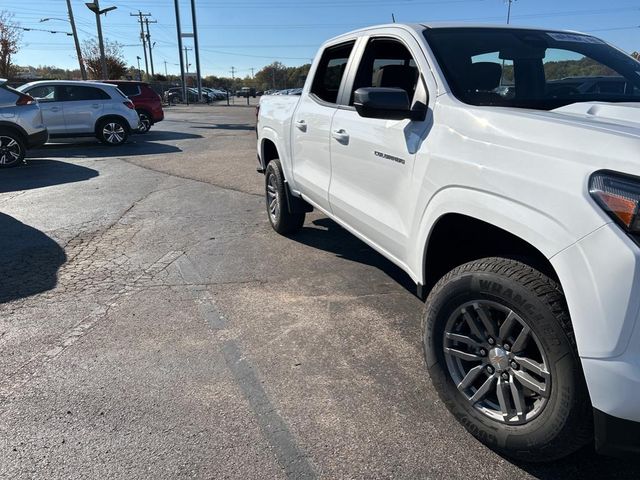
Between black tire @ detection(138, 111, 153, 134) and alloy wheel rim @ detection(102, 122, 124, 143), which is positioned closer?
alloy wheel rim @ detection(102, 122, 124, 143)

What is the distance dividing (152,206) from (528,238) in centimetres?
633

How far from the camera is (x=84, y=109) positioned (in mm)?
14070

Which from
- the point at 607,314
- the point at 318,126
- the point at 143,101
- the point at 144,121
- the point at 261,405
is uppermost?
the point at 318,126

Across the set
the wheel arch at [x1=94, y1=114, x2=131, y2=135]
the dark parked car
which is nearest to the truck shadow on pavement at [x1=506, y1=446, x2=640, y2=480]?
the wheel arch at [x1=94, y1=114, x2=131, y2=135]

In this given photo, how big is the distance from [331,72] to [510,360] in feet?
10.1

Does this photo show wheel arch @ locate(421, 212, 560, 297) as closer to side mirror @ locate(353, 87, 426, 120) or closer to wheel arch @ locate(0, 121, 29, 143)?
side mirror @ locate(353, 87, 426, 120)

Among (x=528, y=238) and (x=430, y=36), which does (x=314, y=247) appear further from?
(x=528, y=238)

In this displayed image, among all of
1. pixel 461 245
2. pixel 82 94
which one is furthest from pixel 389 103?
pixel 82 94

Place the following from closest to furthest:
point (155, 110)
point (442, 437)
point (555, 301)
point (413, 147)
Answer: point (555, 301)
point (442, 437)
point (413, 147)
point (155, 110)

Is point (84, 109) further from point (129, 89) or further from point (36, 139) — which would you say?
point (129, 89)

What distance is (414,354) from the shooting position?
10.8 feet

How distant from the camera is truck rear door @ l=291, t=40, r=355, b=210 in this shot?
4156 millimetres

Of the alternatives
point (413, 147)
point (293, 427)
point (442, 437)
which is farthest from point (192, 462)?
point (413, 147)

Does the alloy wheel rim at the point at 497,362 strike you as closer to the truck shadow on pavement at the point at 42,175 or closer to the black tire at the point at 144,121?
the truck shadow on pavement at the point at 42,175
